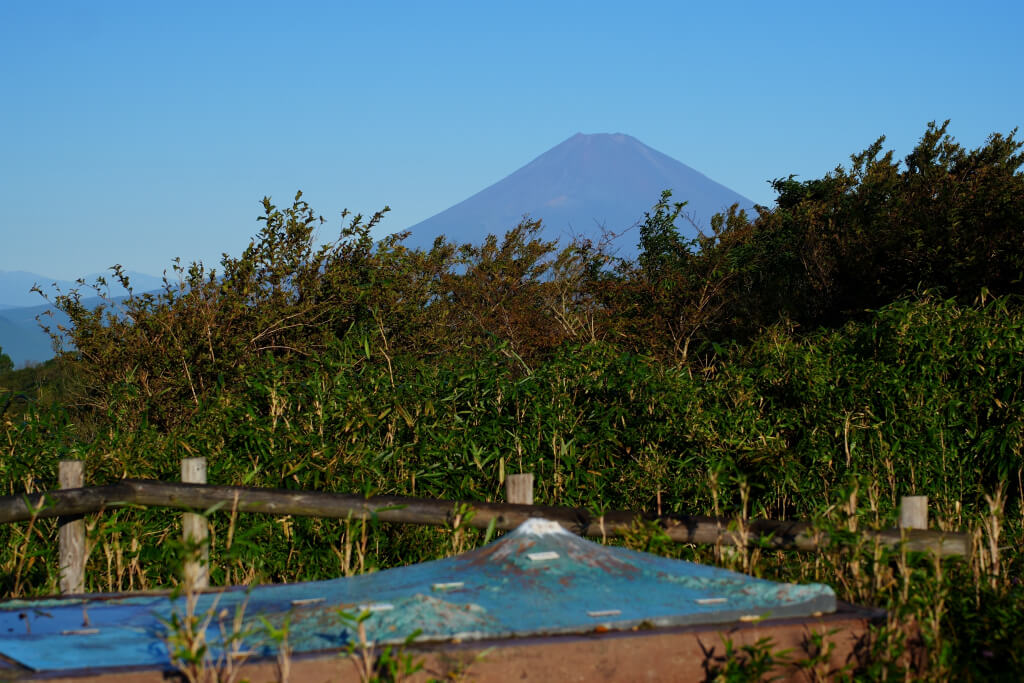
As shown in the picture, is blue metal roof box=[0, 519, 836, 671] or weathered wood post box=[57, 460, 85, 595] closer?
blue metal roof box=[0, 519, 836, 671]

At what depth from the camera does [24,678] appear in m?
3.04

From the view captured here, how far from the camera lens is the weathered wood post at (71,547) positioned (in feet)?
17.4

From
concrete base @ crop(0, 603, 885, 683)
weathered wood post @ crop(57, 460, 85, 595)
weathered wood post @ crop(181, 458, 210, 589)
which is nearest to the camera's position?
concrete base @ crop(0, 603, 885, 683)

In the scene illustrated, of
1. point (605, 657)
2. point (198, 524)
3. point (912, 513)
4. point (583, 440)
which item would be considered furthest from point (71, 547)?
point (912, 513)

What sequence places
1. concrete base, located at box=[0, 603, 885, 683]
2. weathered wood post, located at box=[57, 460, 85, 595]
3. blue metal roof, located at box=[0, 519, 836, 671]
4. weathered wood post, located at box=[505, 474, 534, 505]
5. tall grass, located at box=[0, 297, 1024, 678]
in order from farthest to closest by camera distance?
tall grass, located at box=[0, 297, 1024, 678]
weathered wood post, located at box=[505, 474, 534, 505]
weathered wood post, located at box=[57, 460, 85, 595]
blue metal roof, located at box=[0, 519, 836, 671]
concrete base, located at box=[0, 603, 885, 683]

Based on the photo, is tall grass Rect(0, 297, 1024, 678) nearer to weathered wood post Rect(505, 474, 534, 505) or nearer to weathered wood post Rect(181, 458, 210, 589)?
weathered wood post Rect(181, 458, 210, 589)

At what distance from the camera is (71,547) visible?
211 inches

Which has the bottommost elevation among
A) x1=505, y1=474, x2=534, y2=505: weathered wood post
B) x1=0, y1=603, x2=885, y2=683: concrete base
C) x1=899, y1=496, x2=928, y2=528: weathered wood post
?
x1=0, y1=603, x2=885, y2=683: concrete base

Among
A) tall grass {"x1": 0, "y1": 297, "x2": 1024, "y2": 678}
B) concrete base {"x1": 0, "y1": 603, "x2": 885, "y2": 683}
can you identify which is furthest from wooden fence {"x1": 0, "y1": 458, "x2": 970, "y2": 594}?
concrete base {"x1": 0, "y1": 603, "x2": 885, "y2": 683}

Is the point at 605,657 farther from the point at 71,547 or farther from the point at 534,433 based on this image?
the point at 534,433

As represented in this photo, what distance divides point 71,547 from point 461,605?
285 centimetres

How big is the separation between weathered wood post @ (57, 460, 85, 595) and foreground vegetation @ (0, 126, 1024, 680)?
0.10m

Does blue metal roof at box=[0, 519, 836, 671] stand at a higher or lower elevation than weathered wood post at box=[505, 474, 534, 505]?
lower

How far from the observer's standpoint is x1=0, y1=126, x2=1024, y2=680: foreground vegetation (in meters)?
4.80
